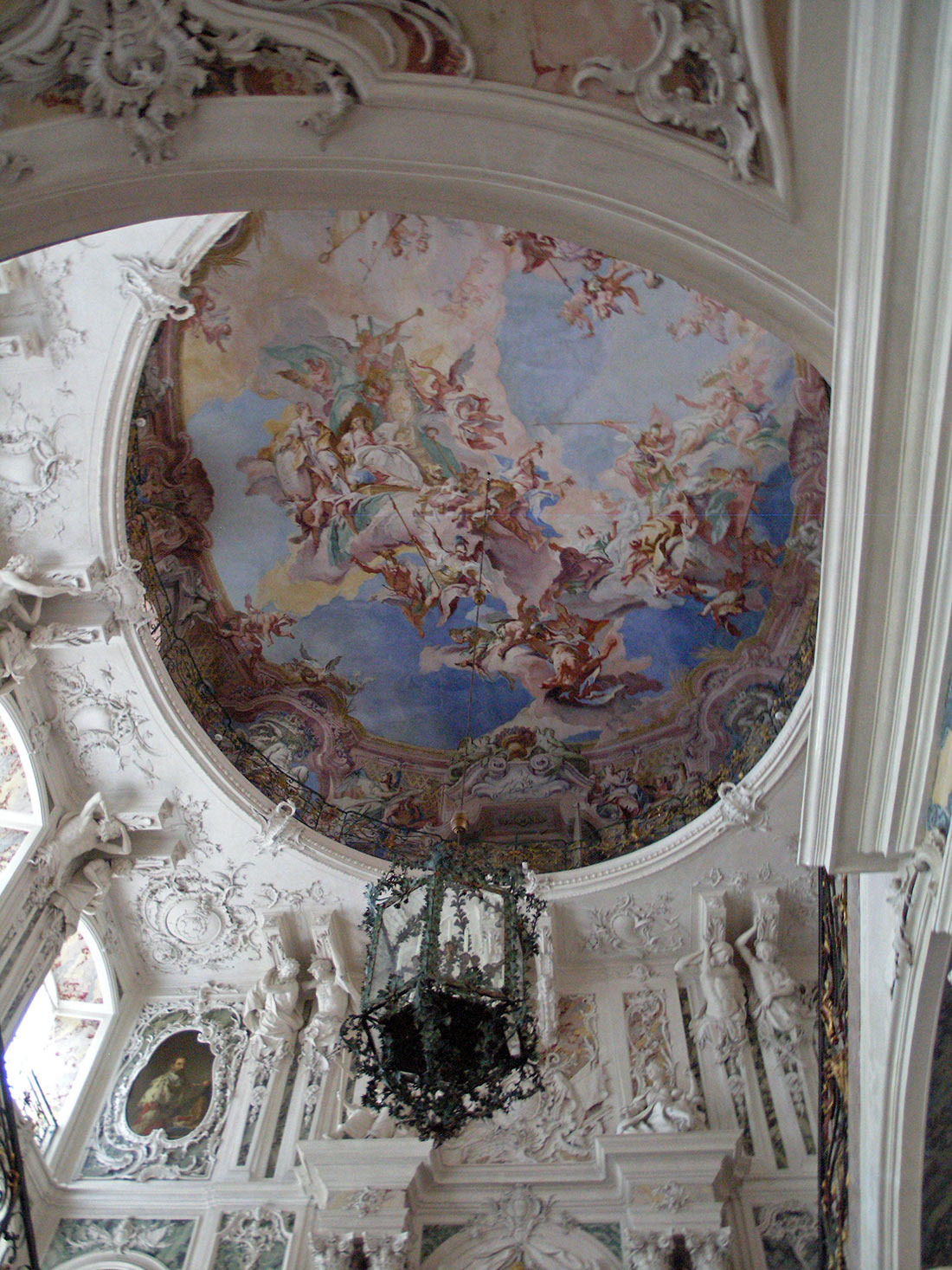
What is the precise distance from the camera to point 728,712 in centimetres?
1259

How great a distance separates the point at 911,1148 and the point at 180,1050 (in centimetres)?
798

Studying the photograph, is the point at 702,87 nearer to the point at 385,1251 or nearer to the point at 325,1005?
the point at 385,1251

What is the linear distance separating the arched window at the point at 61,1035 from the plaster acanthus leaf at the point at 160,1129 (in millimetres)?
414

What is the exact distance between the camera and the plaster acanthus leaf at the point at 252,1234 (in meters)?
9.31

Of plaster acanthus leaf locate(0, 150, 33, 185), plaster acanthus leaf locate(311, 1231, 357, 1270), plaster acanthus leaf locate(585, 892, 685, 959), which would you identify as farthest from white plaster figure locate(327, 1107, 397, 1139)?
plaster acanthus leaf locate(0, 150, 33, 185)

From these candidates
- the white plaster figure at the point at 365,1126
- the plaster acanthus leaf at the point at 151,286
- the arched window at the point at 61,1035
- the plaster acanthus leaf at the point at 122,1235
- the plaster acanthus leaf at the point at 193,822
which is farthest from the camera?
the plaster acanthus leaf at the point at 193,822

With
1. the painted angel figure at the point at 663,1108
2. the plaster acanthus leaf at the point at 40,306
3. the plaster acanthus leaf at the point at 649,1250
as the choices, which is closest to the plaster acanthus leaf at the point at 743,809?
the painted angel figure at the point at 663,1108

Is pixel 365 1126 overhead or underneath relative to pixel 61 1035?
underneath

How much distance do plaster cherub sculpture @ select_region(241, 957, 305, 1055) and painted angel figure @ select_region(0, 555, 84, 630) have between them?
4668 mm

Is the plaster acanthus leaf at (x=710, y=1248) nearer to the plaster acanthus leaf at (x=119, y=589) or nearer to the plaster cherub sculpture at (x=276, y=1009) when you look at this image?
the plaster cherub sculpture at (x=276, y=1009)

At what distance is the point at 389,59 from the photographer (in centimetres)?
453

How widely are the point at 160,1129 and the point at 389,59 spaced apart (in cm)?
1012

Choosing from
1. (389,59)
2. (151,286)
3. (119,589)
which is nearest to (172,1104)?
(119,589)

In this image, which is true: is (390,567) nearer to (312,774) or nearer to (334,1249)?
(312,774)
